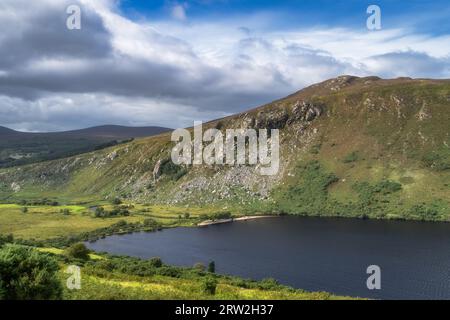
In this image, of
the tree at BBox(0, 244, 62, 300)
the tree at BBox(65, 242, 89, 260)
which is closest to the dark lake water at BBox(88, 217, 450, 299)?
the tree at BBox(65, 242, 89, 260)

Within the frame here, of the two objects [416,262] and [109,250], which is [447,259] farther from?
[109,250]

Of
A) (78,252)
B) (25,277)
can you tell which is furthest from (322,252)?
(25,277)

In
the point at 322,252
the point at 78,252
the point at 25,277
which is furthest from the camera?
the point at 322,252

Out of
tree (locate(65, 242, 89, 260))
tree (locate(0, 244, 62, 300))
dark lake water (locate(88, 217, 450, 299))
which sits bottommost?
dark lake water (locate(88, 217, 450, 299))

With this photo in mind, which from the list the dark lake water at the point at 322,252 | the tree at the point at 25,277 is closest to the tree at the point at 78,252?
the dark lake water at the point at 322,252

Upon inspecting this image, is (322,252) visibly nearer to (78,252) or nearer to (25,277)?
(78,252)

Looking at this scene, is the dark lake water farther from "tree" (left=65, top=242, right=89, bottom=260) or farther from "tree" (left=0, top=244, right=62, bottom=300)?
"tree" (left=0, top=244, right=62, bottom=300)
